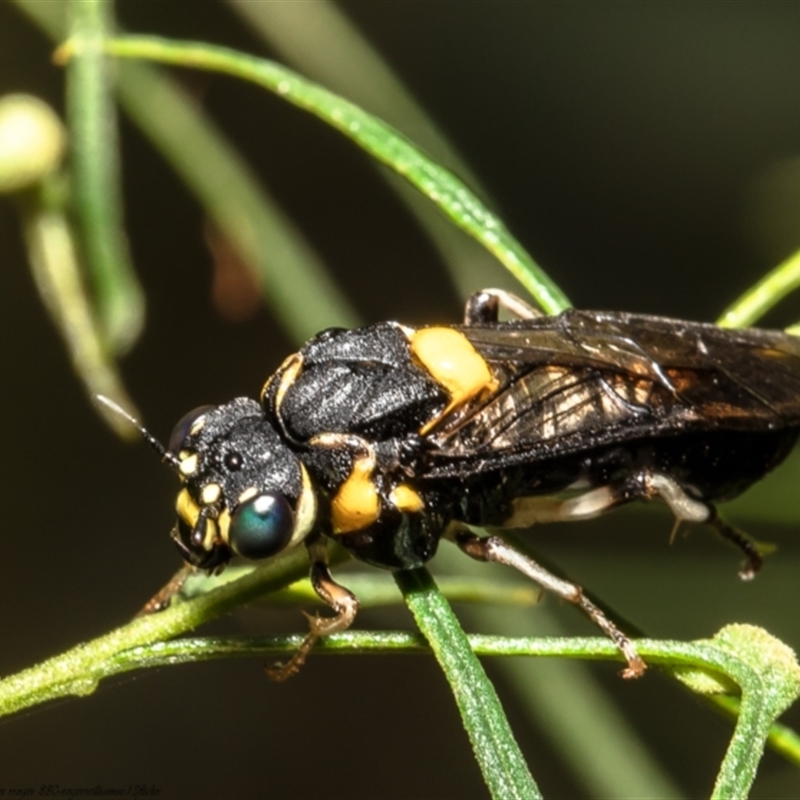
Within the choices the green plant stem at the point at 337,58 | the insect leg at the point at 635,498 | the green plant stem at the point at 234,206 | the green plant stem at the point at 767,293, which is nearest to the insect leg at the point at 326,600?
the insect leg at the point at 635,498

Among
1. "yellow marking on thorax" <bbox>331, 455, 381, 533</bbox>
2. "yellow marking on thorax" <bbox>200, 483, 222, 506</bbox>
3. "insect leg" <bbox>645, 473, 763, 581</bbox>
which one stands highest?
"yellow marking on thorax" <bbox>200, 483, 222, 506</bbox>

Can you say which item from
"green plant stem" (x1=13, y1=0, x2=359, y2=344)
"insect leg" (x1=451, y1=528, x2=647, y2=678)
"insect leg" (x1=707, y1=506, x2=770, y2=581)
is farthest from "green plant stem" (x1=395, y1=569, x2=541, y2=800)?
"green plant stem" (x1=13, y1=0, x2=359, y2=344)

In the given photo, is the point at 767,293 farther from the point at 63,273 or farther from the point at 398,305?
the point at 398,305

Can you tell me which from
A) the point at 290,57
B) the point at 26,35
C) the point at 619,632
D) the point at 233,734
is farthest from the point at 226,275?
the point at 619,632

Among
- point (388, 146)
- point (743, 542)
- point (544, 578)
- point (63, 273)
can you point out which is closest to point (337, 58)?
point (63, 273)

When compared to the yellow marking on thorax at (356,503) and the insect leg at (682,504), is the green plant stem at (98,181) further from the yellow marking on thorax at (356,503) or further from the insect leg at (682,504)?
the insect leg at (682,504)

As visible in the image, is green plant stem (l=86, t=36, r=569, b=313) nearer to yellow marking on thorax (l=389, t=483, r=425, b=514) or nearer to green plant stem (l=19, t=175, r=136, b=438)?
green plant stem (l=19, t=175, r=136, b=438)
